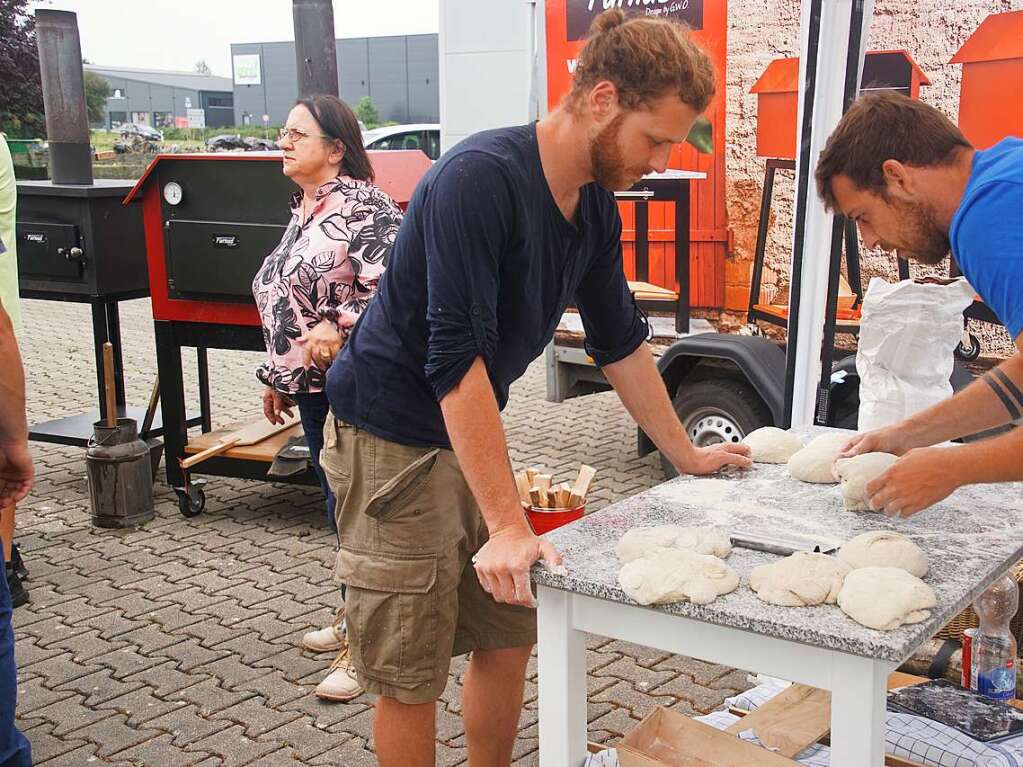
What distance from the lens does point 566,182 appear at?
2.18 m

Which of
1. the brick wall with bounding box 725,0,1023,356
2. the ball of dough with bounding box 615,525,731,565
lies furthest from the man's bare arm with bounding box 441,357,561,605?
the brick wall with bounding box 725,0,1023,356

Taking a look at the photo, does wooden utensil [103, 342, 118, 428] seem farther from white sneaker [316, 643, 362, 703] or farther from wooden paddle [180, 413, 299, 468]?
white sneaker [316, 643, 362, 703]

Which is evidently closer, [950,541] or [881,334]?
[950,541]

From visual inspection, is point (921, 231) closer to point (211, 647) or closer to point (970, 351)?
point (970, 351)

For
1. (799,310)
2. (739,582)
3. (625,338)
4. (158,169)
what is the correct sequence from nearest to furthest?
(739,582) < (625,338) < (799,310) < (158,169)

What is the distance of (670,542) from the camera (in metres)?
2.13

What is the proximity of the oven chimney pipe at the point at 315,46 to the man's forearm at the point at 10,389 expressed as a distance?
11.8 feet

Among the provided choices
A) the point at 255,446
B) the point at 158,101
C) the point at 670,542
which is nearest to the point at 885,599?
the point at 670,542

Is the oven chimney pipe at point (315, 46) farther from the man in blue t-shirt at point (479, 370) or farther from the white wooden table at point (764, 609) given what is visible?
the white wooden table at point (764, 609)

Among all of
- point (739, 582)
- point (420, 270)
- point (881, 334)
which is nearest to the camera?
point (739, 582)

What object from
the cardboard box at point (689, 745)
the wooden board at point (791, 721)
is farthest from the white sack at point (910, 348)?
the cardboard box at point (689, 745)

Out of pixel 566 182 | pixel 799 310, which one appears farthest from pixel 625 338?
pixel 799 310

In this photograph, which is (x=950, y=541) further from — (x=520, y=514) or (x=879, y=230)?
(x=520, y=514)

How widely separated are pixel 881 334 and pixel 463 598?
6.92 feet
